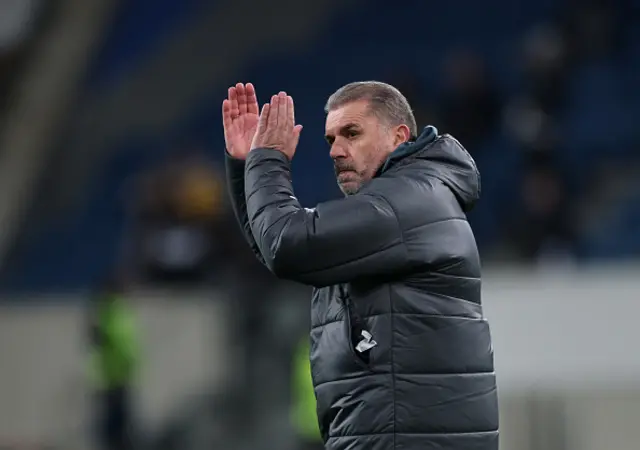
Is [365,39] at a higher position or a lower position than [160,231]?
higher

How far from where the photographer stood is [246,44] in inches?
524

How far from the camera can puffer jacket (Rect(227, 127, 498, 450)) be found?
3.21 m

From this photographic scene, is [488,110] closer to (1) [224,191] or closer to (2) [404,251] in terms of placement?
(1) [224,191]

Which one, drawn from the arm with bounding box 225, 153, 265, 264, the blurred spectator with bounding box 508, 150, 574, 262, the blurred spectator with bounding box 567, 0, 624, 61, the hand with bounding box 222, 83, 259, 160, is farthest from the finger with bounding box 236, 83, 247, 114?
the blurred spectator with bounding box 567, 0, 624, 61

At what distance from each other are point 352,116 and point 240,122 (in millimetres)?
370

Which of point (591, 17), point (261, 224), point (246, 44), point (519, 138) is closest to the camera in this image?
point (261, 224)

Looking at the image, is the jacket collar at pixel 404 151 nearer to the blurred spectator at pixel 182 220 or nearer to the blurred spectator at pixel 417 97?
the blurred spectator at pixel 182 220

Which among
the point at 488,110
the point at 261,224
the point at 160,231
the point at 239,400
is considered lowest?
the point at 239,400

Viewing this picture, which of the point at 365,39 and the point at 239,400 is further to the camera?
the point at 365,39

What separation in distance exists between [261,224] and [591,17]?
8.29 metres

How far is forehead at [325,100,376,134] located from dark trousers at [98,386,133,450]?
A: 22.0 feet

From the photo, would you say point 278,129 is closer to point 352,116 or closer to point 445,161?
Result: point 352,116

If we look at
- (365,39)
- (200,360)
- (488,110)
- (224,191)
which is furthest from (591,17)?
(200,360)

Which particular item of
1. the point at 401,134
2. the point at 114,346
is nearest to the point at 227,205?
the point at 114,346
